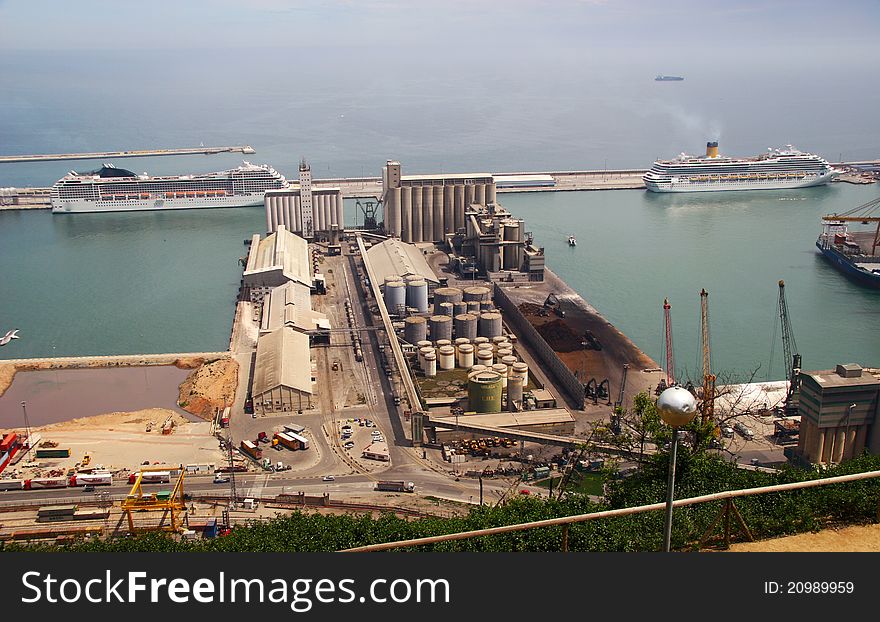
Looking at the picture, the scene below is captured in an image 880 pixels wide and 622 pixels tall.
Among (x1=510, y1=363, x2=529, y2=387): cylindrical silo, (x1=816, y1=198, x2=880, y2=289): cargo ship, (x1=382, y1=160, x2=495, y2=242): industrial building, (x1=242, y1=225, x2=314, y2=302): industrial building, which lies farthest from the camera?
(x1=382, y1=160, x2=495, y2=242): industrial building

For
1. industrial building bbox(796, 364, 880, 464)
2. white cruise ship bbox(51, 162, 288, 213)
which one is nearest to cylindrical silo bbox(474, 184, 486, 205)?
white cruise ship bbox(51, 162, 288, 213)

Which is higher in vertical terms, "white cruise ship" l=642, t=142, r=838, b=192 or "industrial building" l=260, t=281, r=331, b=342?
"white cruise ship" l=642, t=142, r=838, b=192

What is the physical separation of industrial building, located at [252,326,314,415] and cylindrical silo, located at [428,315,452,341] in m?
2.35

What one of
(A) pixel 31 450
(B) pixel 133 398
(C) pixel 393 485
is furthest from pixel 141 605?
(B) pixel 133 398

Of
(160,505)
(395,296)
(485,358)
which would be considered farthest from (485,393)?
(395,296)

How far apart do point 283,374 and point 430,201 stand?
11433 millimetres

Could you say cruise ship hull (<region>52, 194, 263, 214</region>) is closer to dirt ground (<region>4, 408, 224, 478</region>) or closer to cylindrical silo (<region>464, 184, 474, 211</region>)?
cylindrical silo (<region>464, 184, 474, 211</region>)

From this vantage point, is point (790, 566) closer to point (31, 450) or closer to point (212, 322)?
point (31, 450)

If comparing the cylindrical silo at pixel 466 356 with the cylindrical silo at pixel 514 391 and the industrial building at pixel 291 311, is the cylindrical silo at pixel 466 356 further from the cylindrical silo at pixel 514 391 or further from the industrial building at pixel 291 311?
the industrial building at pixel 291 311

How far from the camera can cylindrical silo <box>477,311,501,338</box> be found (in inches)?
613

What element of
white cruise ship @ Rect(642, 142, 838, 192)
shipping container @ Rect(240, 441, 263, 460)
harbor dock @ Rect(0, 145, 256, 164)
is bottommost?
shipping container @ Rect(240, 441, 263, 460)

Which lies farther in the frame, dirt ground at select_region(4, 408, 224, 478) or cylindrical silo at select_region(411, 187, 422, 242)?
cylindrical silo at select_region(411, 187, 422, 242)

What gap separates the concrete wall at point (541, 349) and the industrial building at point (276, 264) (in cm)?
438

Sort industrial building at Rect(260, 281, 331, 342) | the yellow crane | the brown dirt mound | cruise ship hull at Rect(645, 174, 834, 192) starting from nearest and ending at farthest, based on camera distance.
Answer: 1. the yellow crane
2. the brown dirt mound
3. industrial building at Rect(260, 281, 331, 342)
4. cruise ship hull at Rect(645, 174, 834, 192)
